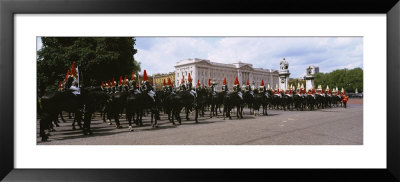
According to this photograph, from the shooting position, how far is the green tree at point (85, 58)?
9.71m

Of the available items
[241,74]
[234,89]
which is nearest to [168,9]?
[241,74]

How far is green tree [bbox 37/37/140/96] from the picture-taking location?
9.71 meters

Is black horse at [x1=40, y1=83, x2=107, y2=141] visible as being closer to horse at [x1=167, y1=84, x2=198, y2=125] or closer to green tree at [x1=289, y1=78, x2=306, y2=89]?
horse at [x1=167, y1=84, x2=198, y2=125]

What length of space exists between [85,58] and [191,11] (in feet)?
26.2

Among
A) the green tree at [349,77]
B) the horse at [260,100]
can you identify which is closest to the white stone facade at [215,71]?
the horse at [260,100]

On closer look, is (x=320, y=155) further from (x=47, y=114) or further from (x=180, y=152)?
(x=47, y=114)

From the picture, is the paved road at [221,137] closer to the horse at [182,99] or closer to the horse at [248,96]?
the horse at [182,99]

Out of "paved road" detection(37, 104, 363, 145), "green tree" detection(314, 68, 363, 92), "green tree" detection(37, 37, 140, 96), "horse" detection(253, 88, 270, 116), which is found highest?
"green tree" detection(37, 37, 140, 96)

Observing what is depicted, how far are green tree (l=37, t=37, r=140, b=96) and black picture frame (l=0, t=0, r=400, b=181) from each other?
1.63 metres

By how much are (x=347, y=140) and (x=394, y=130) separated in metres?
1.71

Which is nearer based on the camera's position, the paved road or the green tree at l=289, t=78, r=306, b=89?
the paved road

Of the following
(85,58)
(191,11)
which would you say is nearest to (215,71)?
(191,11)

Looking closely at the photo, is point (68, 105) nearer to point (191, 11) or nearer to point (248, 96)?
point (191, 11)

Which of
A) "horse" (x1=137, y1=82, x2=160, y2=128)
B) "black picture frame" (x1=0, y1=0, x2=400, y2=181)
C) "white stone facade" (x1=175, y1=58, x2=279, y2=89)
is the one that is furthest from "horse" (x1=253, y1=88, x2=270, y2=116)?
"black picture frame" (x1=0, y1=0, x2=400, y2=181)
